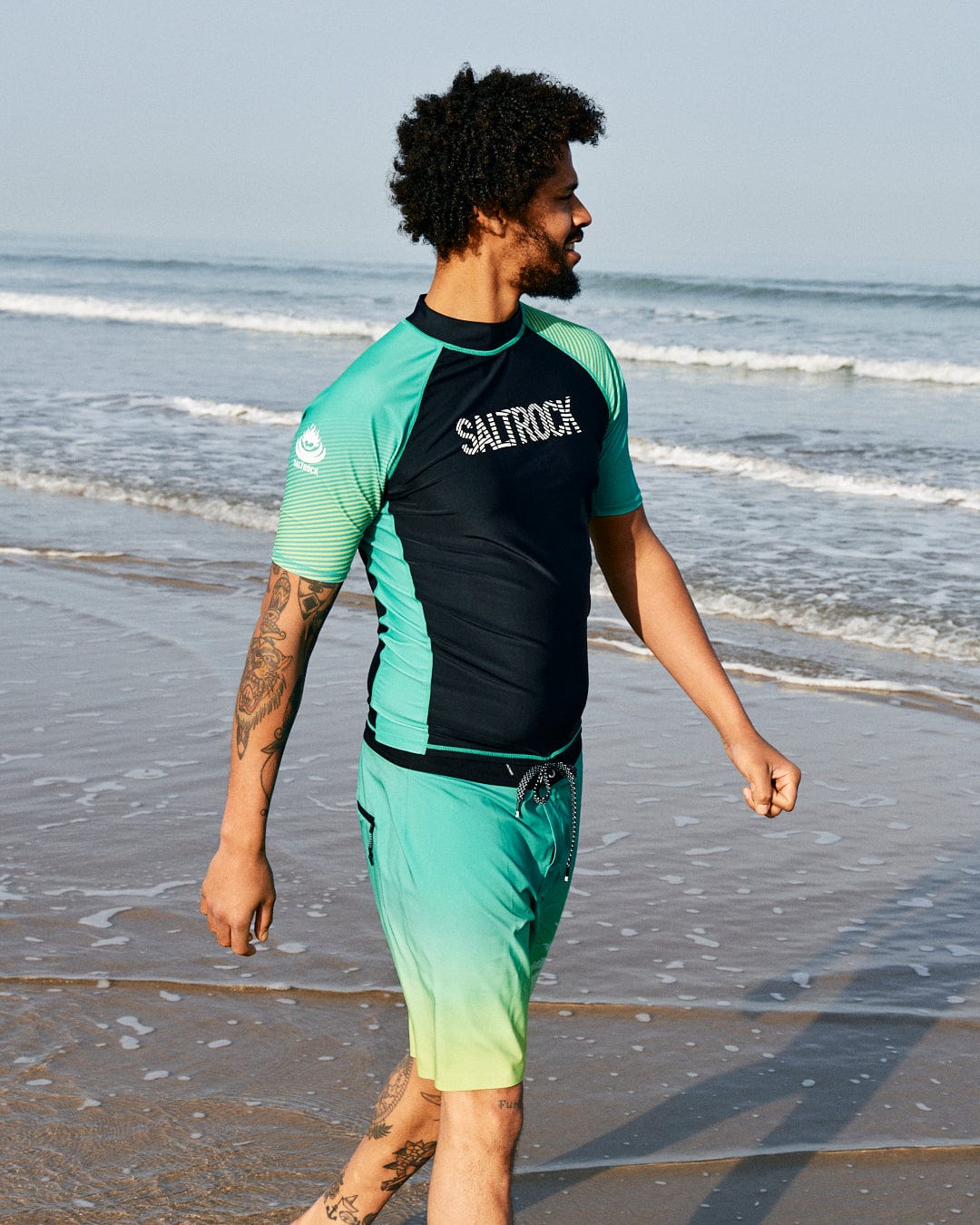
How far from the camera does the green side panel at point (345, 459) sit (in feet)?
7.11

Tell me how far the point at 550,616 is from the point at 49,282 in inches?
1842

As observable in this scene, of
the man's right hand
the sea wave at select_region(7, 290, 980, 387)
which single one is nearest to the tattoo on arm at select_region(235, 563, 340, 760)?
the man's right hand

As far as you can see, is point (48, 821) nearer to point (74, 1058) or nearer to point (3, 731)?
point (3, 731)

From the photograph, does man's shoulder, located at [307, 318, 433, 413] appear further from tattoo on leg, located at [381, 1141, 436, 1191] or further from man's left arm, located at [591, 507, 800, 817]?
tattoo on leg, located at [381, 1141, 436, 1191]

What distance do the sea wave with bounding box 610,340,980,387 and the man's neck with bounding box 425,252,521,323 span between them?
69.9 ft

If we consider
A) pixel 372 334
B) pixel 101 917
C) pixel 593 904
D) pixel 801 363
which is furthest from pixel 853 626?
pixel 372 334

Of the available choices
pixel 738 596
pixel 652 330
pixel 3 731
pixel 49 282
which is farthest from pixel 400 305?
pixel 3 731

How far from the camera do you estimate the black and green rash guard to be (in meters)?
2.19

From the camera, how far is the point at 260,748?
226 centimetres

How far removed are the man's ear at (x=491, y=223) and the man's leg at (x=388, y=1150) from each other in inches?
54.0

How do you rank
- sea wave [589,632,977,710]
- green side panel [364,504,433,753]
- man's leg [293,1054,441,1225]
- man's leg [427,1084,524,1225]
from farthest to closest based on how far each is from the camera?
sea wave [589,632,977,710] < man's leg [293,1054,441,1225] < green side panel [364,504,433,753] < man's leg [427,1084,524,1225]

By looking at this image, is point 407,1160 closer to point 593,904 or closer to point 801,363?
point 593,904

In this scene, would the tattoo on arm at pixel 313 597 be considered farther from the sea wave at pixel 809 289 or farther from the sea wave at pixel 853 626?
the sea wave at pixel 809 289

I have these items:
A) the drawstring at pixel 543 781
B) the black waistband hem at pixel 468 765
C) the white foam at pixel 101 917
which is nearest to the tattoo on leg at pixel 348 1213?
the drawstring at pixel 543 781
